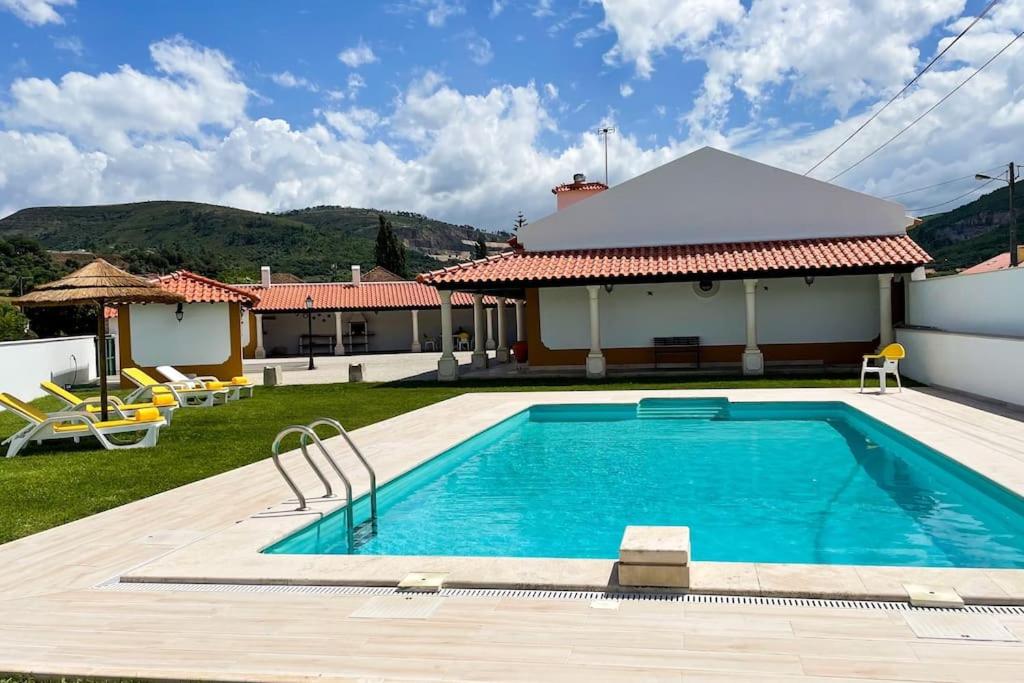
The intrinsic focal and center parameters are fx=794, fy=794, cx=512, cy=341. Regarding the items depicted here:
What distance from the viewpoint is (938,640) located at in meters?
3.95

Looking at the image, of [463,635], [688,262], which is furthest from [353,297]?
[463,635]

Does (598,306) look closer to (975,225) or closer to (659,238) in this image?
(659,238)

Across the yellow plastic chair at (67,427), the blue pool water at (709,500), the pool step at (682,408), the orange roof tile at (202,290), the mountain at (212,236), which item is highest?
the mountain at (212,236)

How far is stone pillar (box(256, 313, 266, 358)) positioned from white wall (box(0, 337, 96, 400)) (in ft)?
39.9

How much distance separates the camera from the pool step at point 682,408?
14.5 metres

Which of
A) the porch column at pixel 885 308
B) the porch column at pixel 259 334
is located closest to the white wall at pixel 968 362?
the porch column at pixel 885 308

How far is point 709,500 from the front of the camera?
325 inches

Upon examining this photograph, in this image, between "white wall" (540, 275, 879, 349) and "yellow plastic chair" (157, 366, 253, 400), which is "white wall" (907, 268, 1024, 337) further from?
"yellow plastic chair" (157, 366, 253, 400)

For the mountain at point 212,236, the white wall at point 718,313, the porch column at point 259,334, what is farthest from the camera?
the mountain at point 212,236

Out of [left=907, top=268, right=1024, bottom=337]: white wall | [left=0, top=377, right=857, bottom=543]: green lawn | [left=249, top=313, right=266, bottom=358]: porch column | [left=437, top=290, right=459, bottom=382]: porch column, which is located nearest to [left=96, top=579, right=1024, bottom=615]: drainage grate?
[left=0, top=377, right=857, bottom=543]: green lawn

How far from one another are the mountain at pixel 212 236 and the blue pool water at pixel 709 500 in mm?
67765

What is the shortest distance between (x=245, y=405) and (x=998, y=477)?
45.5ft

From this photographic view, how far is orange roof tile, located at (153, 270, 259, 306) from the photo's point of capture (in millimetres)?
21719

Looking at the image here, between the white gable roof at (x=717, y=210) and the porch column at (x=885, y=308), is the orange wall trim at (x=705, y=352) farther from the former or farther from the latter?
the white gable roof at (x=717, y=210)
